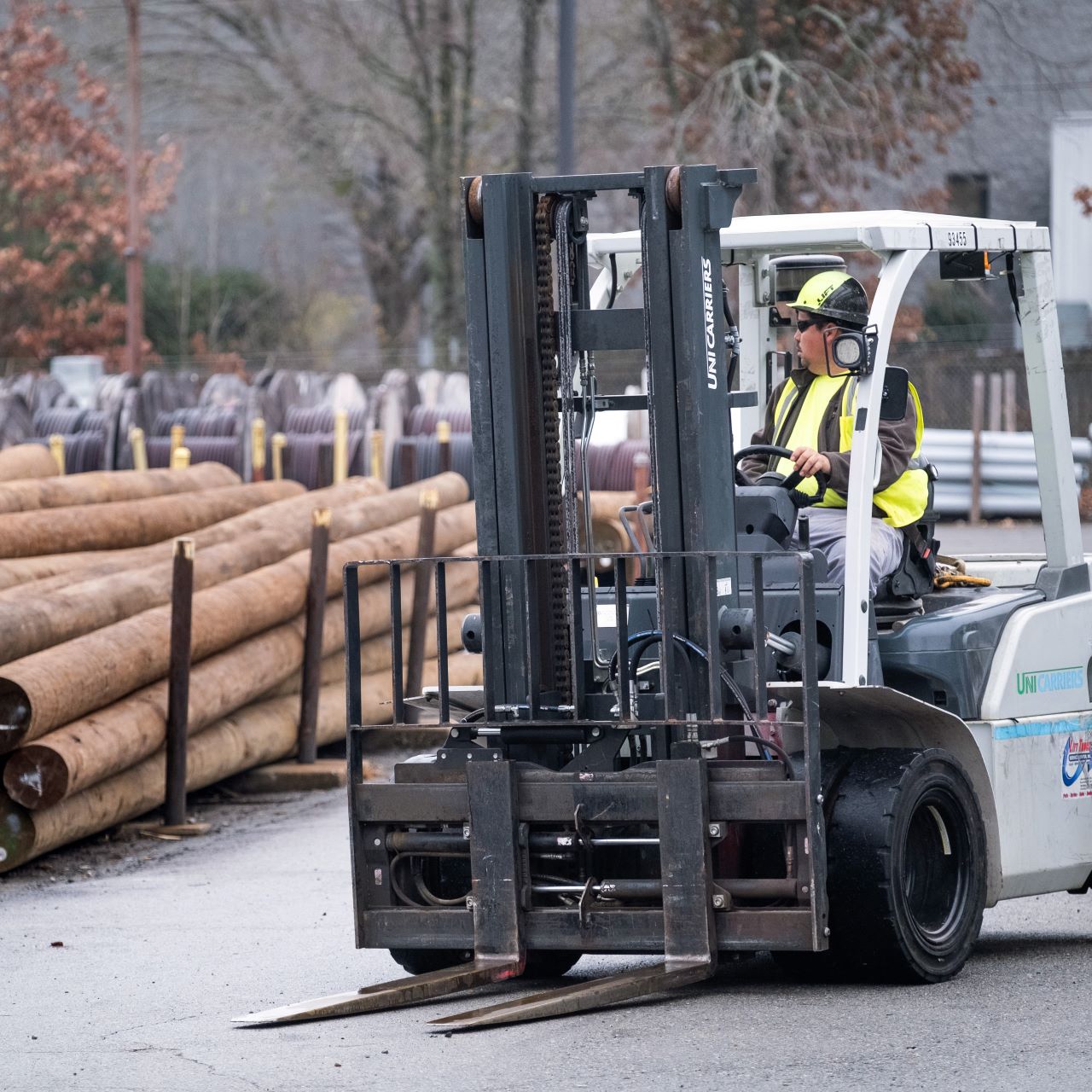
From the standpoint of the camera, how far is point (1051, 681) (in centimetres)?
823

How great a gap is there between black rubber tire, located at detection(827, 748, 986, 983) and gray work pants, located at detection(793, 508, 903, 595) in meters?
0.70

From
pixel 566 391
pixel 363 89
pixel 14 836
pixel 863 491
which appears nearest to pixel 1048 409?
pixel 863 491

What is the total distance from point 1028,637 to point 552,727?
2.06 metres

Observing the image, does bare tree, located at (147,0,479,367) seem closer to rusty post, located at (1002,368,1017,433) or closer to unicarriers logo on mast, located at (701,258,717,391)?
rusty post, located at (1002,368,1017,433)

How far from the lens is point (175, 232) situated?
165 ft

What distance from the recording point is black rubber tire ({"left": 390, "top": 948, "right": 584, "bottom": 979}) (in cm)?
770

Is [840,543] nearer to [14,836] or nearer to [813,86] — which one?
[14,836]

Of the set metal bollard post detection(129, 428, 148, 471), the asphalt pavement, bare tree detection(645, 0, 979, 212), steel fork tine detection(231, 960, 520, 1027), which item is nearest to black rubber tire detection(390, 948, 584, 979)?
the asphalt pavement

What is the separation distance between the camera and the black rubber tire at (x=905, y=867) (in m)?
7.14

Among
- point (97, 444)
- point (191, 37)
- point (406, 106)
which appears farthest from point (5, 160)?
point (97, 444)

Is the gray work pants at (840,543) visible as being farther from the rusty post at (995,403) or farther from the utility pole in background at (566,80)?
the rusty post at (995,403)

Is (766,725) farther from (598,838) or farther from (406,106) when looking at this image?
(406,106)

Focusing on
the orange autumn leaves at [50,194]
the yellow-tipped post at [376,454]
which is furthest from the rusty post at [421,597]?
the orange autumn leaves at [50,194]

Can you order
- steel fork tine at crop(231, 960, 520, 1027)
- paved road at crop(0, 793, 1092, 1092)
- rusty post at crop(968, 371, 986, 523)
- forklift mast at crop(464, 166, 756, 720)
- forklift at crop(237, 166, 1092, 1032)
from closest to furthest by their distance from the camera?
paved road at crop(0, 793, 1092, 1092), forklift at crop(237, 166, 1092, 1032), steel fork tine at crop(231, 960, 520, 1027), forklift mast at crop(464, 166, 756, 720), rusty post at crop(968, 371, 986, 523)
